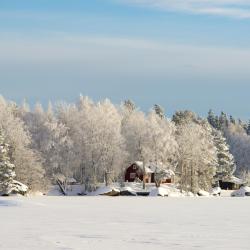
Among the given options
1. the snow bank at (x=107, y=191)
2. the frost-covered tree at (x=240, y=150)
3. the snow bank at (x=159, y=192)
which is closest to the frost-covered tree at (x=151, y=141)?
the snow bank at (x=159, y=192)

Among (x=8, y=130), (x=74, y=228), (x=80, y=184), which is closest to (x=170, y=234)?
(x=74, y=228)

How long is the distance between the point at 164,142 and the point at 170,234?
2520 inches

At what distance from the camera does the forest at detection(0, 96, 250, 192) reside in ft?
283

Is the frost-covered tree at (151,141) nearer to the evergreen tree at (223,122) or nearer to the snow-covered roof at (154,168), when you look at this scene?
the snow-covered roof at (154,168)

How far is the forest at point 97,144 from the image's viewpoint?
86188 mm

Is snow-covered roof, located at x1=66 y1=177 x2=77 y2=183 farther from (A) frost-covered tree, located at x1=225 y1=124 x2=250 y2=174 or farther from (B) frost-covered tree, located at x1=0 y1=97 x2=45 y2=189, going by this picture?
(A) frost-covered tree, located at x1=225 y1=124 x2=250 y2=174

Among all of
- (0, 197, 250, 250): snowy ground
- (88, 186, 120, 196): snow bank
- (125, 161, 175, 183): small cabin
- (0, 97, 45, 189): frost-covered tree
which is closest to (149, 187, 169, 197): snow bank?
(88, 186, 120, 196): snow bank

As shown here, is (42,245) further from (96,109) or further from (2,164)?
(96,109)

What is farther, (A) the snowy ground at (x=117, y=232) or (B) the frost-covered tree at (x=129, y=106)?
(B) the frost-covered tree at (x=129, y=106)

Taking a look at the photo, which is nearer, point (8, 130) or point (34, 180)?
point (34, 180)

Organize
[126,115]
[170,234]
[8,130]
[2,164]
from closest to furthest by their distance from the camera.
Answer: [170,234] < [2,164] < [8,130] < [126,115]

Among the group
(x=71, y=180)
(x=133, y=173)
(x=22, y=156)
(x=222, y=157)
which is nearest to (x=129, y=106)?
(x=222, y=157)

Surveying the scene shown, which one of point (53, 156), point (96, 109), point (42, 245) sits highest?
point (96, 109)

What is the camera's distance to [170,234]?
1135 inches
